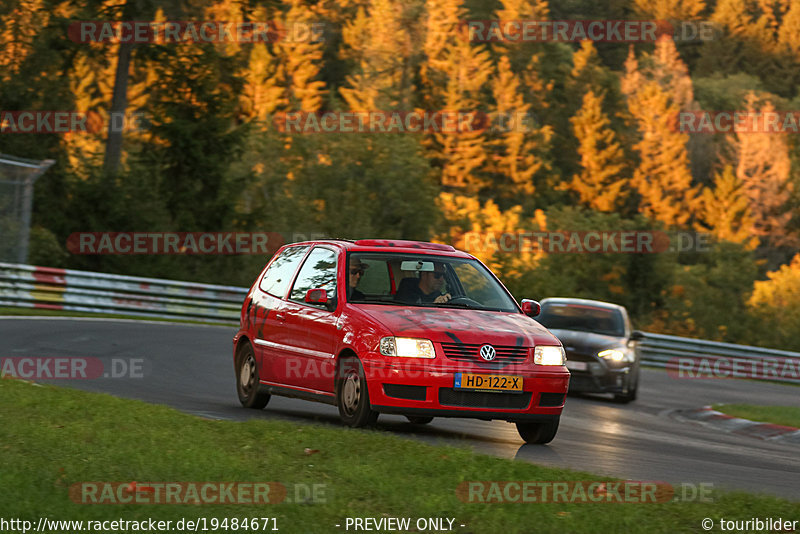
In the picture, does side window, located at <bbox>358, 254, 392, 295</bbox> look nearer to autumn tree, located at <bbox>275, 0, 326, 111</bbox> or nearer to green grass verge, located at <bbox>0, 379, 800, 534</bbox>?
green grass verge, located at <bbox>0, 379, 800, 534</bbox>

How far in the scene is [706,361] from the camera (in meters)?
36.1

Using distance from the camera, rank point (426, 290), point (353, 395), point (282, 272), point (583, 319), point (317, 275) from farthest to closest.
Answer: point (583, 319) → point (282, 272) → point (317, 275) → point (426, 290) → point (353, 395)

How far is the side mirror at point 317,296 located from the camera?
11.5 m

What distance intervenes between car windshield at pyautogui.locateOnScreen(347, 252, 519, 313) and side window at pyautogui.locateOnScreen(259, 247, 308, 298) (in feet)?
3.44

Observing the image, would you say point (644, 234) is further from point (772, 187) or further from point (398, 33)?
point (772, 187)

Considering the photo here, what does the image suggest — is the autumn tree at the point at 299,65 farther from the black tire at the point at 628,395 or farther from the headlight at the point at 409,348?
the headlight at the point at 409,348

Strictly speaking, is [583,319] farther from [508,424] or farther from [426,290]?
[426,290]

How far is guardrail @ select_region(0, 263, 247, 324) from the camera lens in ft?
90.4

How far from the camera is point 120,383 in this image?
14.7m

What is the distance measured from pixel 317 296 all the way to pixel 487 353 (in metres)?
1.77

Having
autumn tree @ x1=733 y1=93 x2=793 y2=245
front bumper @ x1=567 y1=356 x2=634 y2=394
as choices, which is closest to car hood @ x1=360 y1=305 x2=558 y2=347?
front bumper @ x1=567 y1=356 x2=634 y2=394

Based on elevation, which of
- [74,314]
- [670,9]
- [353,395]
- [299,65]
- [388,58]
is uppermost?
[670,9]

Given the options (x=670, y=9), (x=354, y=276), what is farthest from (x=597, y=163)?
→ (x=354, y=276)

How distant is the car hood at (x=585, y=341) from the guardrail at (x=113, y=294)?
41.5 feet
